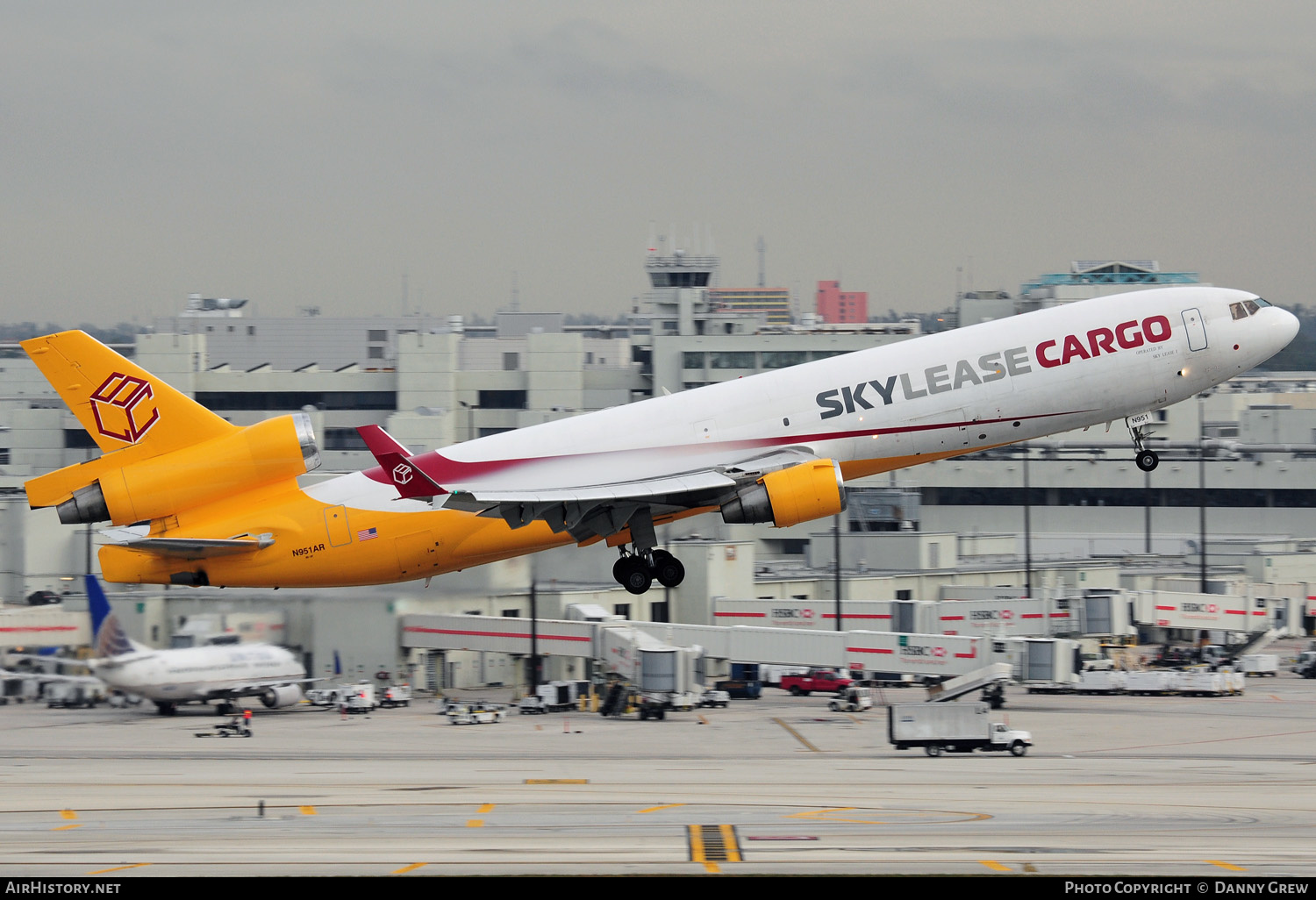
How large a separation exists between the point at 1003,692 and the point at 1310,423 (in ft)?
287

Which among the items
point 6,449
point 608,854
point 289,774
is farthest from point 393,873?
point 6,449

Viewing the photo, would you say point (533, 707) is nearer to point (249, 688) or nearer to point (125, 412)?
point (249, 688)

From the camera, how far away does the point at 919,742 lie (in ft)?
202

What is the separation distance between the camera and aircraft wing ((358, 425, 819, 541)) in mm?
43969

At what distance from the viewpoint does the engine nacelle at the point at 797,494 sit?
43.5 m

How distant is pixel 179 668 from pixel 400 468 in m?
33.5

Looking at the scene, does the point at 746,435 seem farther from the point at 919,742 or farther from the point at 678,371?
the point at 678,371

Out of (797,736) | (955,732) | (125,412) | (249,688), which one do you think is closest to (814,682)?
(797,736)

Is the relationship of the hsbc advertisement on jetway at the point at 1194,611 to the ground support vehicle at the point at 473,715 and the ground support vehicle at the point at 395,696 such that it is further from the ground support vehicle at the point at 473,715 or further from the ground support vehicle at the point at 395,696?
the ground support vehicle at the point at 395,696

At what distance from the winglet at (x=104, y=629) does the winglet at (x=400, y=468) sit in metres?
30.3

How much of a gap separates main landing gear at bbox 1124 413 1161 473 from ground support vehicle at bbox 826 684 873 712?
31.0 m

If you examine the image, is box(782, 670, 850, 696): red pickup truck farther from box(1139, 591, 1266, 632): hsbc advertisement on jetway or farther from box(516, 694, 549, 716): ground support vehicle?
box(1139, 591, 1266, 632): hsbc advertisement on jetway

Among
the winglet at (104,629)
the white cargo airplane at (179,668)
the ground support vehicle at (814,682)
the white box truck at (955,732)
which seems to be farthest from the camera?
the ground support vehicle at (814,682)

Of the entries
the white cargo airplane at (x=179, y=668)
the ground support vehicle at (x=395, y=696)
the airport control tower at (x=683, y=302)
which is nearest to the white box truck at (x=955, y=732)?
the ground support vehicle at (x=395, y=696)
